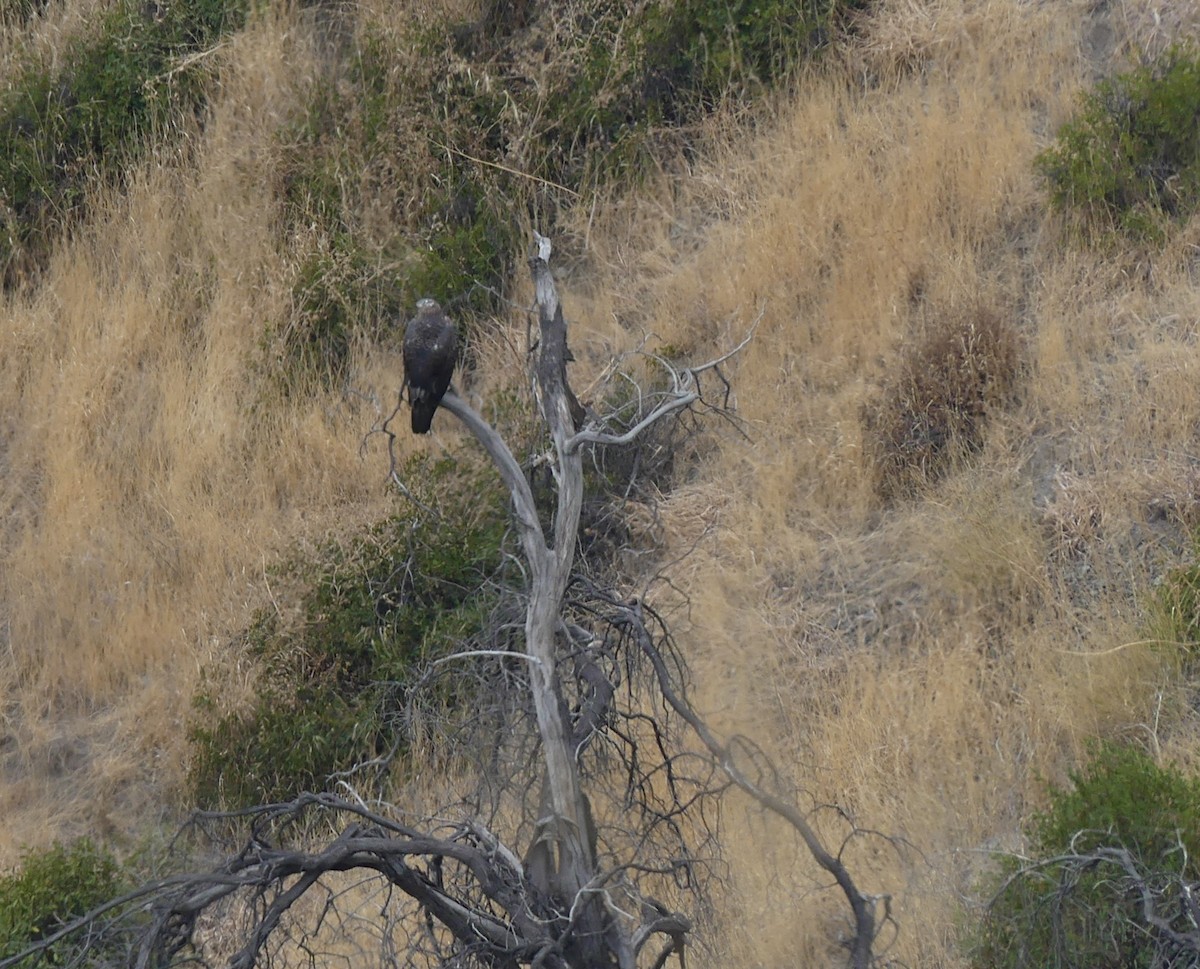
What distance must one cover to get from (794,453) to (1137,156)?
2293 mm

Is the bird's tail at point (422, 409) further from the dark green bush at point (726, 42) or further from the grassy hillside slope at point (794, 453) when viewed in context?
the dark green bush at point (726, 42)

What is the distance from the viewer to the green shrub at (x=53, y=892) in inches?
239

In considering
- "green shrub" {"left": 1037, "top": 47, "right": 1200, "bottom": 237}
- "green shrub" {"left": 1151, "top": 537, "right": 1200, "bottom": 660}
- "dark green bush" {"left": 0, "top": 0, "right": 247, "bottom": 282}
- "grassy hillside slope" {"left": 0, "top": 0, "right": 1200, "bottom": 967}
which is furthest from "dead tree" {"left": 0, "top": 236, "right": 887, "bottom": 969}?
"dark green bush" {"left": 0, "top": 0, "right": 247, "bottom": 282}

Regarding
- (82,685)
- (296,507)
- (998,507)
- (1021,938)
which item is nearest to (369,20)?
(296,507)

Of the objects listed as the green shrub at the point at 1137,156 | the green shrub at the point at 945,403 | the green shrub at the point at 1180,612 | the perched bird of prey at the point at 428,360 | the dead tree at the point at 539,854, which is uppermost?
the perched bird of prey at the point at 428,360

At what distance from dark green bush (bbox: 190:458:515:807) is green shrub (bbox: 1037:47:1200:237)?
10.6ft

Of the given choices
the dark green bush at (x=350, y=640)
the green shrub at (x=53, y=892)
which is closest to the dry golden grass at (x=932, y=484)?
the dark green bush at (x=350, y=640)

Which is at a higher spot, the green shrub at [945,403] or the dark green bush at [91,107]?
the dark green bush at [91,107]

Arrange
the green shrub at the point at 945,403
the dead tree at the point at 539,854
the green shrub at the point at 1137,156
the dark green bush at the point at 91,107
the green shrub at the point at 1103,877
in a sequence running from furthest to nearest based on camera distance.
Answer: the dark green bush at the point at 91,107 < the green shrub at the point at 1137,156 < the green shrub at the point at 945,403 < the green shrub at the point at 1103,877 < the dead tree at the point at 539,854

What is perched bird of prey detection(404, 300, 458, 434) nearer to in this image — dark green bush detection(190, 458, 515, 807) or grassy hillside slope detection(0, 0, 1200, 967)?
grassy hillside slope detection(0, 0, 1200, 967)

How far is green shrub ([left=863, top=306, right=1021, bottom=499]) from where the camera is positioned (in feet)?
23.6

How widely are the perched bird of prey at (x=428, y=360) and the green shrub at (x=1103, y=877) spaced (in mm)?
2149

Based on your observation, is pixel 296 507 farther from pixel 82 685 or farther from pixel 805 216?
pixel 805 216

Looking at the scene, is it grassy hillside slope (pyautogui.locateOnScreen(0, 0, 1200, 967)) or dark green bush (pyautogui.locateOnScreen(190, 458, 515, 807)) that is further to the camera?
A: dark green bush (pyautogui.locateOnScreen(190, 458, 515, 807))
